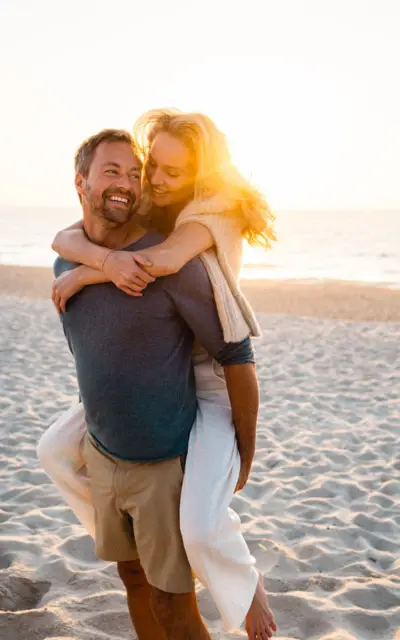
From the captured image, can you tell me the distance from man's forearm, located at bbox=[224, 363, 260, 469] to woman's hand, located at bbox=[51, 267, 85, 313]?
21.5 inches

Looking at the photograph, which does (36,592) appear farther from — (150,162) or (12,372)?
(12,372)

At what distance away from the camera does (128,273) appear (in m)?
2.00

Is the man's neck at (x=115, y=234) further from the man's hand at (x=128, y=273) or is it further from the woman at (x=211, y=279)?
the man's hand at (x=128, y=273)

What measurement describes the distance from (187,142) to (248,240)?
0.40 metres

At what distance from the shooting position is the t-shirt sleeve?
2.05 meters

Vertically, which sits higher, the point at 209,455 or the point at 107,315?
the point at 107,315

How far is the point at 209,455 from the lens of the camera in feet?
7.00

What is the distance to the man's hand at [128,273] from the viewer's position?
6.56 feet

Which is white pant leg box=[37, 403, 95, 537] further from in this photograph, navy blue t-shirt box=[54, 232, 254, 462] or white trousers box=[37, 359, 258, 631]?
white trousers box=[37, 359, 258, 631]

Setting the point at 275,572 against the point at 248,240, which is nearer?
the point at 248,240

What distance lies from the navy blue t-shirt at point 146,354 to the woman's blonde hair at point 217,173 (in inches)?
11.5

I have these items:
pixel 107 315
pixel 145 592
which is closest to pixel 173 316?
pixel 107 315

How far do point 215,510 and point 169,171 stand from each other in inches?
45.3

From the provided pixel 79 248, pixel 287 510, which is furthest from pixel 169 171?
pixel 287 510
